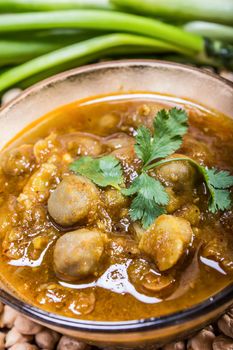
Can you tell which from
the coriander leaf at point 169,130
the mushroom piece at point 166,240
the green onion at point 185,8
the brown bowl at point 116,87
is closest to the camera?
the mushroom piece at point 166,240

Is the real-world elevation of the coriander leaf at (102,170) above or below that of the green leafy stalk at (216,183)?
below

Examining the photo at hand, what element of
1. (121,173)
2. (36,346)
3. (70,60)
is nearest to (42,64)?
(70,60)

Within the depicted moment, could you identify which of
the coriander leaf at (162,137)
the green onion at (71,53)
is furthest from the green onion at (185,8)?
the coriander leaf at (162,137)

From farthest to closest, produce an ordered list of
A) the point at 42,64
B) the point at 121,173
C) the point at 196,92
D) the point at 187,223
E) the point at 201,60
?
the point at 201,60 < the point at 42,64 < the point at 196,92 < the point at 121,173 < the point at 187,223

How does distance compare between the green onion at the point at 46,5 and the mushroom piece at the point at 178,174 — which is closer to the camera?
the mushroom piece at the point at 178,174

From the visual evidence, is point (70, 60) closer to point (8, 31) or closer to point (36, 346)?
point (8, 31)

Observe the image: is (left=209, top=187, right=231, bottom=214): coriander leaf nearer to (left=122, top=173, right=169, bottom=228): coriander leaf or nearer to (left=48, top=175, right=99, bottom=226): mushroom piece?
(left=122, top=173, right=169, bottom=228): coriander leaf

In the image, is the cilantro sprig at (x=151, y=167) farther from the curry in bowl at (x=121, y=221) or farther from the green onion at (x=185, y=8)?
the green onion at (x=185, y=8)

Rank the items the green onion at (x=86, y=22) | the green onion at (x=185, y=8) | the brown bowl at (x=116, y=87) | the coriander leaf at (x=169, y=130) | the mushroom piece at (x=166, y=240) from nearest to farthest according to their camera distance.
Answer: the mushroom piece at (x=166, y=240) < the coriander leaf at (x=169, y=130) < the brown bowl at (x=116, y=87) < the green onion at (x=86, y=22) < the green onion at (x=185, y=8)
